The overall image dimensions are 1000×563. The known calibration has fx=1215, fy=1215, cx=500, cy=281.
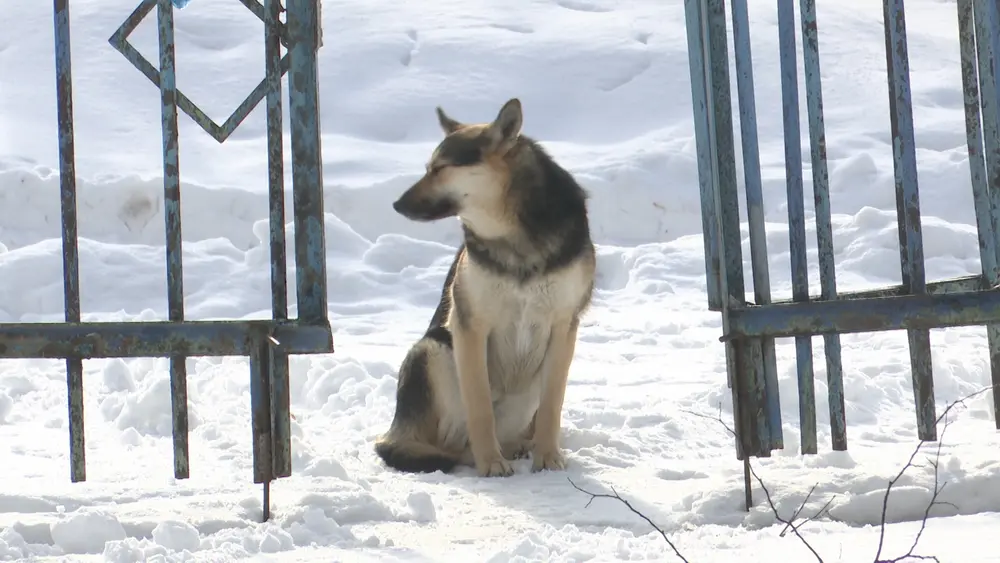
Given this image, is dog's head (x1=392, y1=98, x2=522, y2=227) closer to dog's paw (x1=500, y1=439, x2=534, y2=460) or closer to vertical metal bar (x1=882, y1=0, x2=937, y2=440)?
dog's paw (x1=500, y1=439, x2=534, y2=460)

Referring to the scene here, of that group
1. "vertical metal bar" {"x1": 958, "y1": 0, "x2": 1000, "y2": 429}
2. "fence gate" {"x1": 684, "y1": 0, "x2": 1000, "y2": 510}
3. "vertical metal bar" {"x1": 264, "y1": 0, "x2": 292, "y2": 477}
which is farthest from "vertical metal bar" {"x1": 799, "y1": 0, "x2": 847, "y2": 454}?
"vertical metal bar" {"x1": 264, "y1": 0, "x2": 292, "y2": 477}

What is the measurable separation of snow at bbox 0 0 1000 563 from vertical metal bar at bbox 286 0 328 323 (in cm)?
68

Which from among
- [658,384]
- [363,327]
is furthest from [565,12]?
[658,384]

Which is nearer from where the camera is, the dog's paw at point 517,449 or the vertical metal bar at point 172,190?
the vertical metal bar at point 172,190

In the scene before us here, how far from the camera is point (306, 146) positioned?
3.49 metres

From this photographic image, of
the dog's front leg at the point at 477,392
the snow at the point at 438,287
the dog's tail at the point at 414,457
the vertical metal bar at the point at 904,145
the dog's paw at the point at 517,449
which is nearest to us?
the snow at the point at 438,287

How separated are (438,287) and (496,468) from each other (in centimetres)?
493

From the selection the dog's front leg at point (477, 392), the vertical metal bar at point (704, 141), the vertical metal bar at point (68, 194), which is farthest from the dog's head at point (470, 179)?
the vertical metal bar at point (68, 194)

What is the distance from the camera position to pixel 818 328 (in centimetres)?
353

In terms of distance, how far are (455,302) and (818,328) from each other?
76.6 inches

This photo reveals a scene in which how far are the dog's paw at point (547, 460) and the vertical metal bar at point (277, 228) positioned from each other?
168cm

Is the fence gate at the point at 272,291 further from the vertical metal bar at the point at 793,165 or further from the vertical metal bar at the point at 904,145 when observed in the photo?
the vertical metal bar at the point at 904,145

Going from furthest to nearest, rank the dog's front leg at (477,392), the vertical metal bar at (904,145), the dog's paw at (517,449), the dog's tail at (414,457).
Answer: the dog's paw at (517,449) → the dog's front leg at (477,392) → the dog's tail at (414,457) → the vertical metal bar at (904,145)

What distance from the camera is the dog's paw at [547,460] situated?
5.00m
